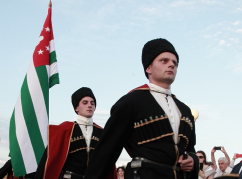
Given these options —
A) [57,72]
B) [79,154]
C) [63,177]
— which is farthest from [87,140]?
[57,72]

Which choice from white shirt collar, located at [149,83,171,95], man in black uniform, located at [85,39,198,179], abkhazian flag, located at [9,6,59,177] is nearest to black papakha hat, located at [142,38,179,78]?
man in black uniform, located at [85,39,198,179]

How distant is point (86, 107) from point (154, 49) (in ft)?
11.1

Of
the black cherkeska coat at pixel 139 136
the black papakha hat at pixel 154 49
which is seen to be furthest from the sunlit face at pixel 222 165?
the black papakha hat at pixel 154 49

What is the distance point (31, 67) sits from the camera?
8930 millimetres

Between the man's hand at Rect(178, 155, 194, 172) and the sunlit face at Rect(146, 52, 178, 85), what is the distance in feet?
2.38

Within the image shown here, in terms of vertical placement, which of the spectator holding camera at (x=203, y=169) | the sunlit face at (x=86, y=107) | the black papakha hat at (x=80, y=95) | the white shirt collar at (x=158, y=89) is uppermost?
the black papakha hat at (x=80, y=95)

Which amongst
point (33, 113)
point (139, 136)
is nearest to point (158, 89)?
point (139, 136)

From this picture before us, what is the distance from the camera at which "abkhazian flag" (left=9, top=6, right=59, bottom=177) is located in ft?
26.1

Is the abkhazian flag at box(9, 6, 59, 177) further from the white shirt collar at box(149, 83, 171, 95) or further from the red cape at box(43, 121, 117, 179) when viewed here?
the white shirt collar at box(149, 83, 171, 95)

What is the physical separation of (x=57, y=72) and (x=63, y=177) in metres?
3.00

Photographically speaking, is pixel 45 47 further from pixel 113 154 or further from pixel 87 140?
pixel 113 154

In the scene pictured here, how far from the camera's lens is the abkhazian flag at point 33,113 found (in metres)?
7.95

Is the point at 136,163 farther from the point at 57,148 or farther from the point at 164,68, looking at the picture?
the point at 57,148

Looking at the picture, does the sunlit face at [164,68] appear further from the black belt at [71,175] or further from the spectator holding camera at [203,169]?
the spectator holding camera at [203,169]
